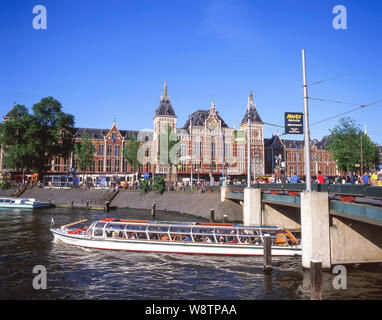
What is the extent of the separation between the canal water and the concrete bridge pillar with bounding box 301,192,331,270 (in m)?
1.38

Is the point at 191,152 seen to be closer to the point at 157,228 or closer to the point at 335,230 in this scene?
the point at 157,228

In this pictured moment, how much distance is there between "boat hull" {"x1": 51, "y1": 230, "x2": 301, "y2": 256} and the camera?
2500 centimetres

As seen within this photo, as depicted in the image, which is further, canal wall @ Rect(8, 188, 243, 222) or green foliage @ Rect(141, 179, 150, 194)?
green foliage @ Rect(141, 179, 150, 194)

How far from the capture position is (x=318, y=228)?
1953cm

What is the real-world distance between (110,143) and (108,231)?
79.4 meters

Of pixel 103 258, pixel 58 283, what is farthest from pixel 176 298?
pixel 103 258

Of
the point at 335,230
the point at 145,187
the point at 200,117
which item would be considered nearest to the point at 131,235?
the point at 335,230

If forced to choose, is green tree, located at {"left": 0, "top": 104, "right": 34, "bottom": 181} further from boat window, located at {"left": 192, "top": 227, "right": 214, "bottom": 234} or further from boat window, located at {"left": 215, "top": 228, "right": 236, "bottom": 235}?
boat window, located at {"left": 215, "top": 228, "right": 236, "bottom": 235}

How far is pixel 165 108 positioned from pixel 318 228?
80.4 meters

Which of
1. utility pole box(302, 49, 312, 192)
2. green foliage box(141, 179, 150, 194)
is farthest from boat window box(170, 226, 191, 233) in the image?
green foliage box(141, 179, 150, 194)

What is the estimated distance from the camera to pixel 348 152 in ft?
236

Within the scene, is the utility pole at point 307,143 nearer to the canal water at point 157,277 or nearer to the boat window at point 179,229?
the canal water at point 157,277

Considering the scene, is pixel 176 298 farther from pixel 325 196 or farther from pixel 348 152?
pixel 348 152

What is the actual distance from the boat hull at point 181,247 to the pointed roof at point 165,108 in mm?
69713
